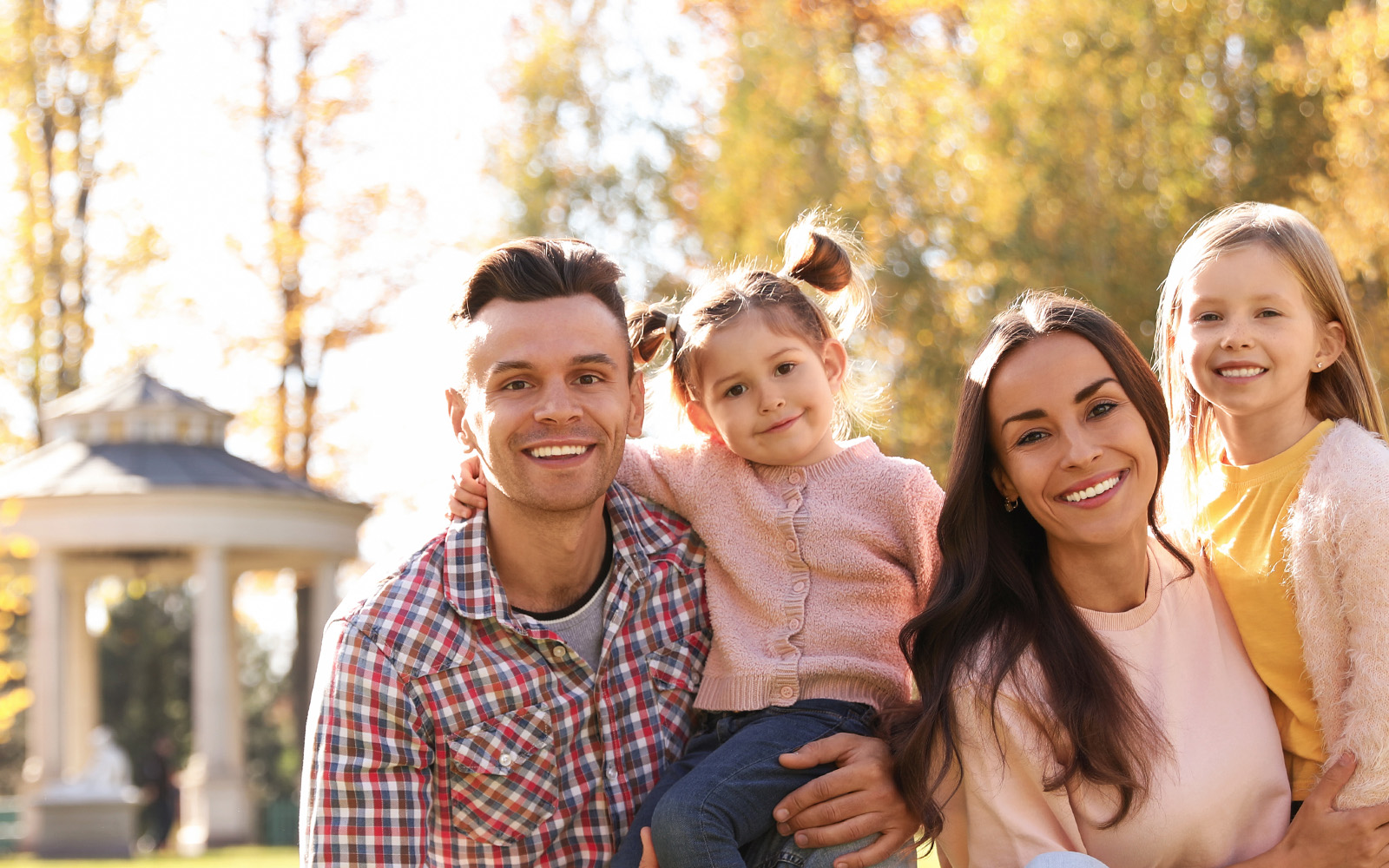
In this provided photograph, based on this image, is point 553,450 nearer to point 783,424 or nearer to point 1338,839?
point 783,424

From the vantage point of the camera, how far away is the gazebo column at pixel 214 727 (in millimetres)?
17141

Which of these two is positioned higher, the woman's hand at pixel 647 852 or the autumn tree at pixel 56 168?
the autumn tree at pixel 56 168

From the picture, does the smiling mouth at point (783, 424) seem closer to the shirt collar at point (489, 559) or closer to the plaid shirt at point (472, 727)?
the shirt collar at point (489, 559)

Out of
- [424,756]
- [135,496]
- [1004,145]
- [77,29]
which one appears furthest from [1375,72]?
[77,29]

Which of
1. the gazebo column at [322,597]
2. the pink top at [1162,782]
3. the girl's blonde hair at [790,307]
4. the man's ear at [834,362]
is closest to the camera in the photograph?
the pink top at [1162,782]

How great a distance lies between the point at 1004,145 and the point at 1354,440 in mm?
10207

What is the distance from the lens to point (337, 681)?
138 inches

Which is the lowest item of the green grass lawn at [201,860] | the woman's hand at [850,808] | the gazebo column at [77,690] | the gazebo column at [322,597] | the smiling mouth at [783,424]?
the green grass lawn at [201,860]

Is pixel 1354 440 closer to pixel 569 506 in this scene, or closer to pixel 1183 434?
pixel 1183 434

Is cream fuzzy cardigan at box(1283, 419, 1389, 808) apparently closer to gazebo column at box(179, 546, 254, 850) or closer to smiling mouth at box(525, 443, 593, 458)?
smiling mouth at box(525, 443, 593, 458)

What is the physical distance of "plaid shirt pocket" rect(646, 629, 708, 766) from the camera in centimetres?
386

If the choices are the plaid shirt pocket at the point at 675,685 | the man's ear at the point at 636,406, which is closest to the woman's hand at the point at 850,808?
the plaid shirt pocket at the point at 675,685

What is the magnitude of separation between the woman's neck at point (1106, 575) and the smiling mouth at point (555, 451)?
1.36 m

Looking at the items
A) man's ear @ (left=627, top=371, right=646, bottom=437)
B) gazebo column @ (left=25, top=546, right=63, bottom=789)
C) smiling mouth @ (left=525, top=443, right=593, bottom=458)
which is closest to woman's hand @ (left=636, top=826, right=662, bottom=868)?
smiling mouth @ (left=525, top=443, right=593, bottom=458)
